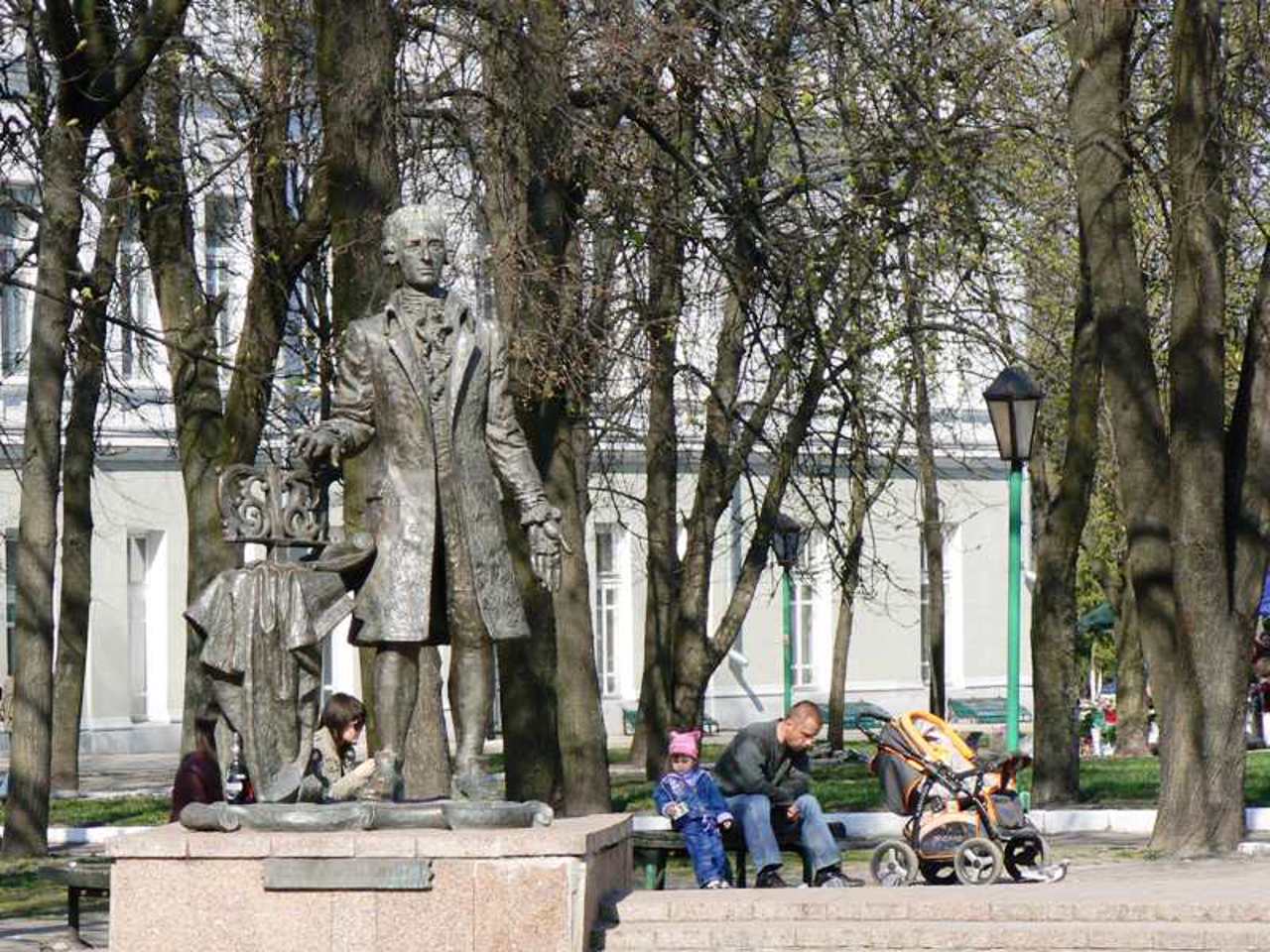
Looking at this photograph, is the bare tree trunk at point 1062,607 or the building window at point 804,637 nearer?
the bare tree trunk at point 1062,607

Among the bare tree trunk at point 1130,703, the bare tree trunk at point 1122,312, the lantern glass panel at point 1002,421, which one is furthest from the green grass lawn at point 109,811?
the bare tree trunk at point 1130,703

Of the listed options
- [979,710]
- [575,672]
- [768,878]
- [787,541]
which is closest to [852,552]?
[575,672]

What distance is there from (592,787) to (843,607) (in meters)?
17.0

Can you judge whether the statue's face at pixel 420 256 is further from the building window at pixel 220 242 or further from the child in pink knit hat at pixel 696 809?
the building window at pixel 220 242

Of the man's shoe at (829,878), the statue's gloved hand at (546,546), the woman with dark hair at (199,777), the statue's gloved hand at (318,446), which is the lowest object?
the man's shoe at (829,878)

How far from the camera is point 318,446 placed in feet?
38.8

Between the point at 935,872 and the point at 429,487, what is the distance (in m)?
5.29

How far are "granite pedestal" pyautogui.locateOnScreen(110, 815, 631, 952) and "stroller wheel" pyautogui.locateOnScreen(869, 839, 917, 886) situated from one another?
460 cm

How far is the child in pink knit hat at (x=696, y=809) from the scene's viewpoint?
15.0 metres

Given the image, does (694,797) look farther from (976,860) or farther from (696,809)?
(976,860)

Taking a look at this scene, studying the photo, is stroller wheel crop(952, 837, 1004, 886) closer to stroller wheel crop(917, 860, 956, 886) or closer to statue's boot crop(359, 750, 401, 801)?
stroller wheel crop(917, 860, 956, 886)

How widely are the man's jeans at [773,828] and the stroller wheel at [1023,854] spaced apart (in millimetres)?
952

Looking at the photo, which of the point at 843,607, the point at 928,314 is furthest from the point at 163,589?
the point at 928,314

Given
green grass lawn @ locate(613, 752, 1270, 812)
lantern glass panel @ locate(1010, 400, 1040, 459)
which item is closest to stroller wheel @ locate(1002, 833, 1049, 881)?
green grass lawn @ locate(613, 752, 1270, 812)
